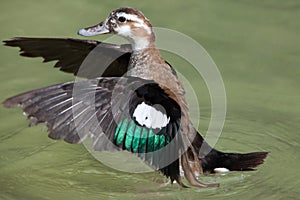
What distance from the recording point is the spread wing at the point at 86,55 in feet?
22.0

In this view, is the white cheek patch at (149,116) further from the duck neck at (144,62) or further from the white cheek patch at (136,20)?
the white cheek patch at (136,20)

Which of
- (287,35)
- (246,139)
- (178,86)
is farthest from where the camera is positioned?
(287,35)

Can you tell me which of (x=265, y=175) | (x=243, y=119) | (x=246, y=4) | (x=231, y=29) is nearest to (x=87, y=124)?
(x=265, y=175)

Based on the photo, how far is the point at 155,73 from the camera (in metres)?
6.56

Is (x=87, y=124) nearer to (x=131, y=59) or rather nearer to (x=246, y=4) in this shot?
(x=131, y=59)

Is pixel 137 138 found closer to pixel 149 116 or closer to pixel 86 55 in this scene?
pixel 149 116

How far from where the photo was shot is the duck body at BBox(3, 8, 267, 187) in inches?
224

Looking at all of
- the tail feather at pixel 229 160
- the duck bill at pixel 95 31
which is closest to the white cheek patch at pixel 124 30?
the duck bill at pixel 95 31

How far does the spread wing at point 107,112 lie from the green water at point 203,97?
2.50 ft

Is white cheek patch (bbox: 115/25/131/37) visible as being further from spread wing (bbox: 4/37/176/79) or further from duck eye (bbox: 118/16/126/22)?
spread wing (bbox: 4/37/176/79)

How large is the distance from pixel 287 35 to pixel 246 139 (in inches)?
85.9

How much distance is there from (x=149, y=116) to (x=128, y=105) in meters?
0.18

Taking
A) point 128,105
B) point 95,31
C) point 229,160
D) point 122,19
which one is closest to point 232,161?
point 229,160

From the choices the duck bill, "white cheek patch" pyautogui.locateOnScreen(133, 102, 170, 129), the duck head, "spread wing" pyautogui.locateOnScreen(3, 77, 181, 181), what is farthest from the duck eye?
"white cheek patch" pyautogui.locateOnScreen(133, 102, 170, 129)
